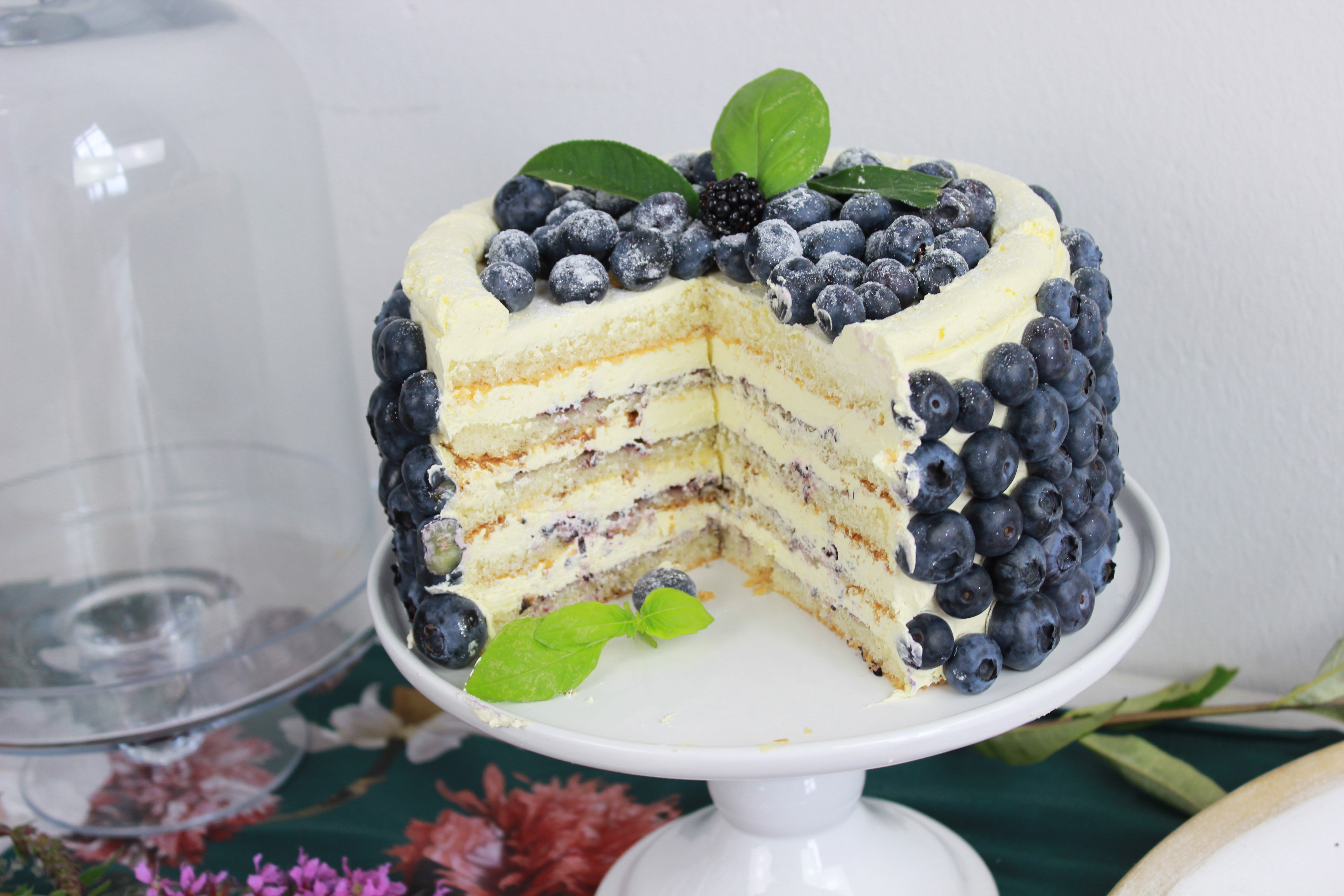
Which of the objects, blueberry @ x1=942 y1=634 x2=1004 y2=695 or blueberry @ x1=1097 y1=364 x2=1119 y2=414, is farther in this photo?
blueberry @ x1=1097 y1=364 x2=1119 y2=414

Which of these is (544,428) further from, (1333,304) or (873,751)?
(1333,304)

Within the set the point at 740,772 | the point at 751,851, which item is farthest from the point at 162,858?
the point at 740,772

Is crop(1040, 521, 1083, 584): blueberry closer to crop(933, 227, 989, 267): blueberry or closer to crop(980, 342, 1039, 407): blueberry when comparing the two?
crop(980, 342, 1039, 407): blueberry

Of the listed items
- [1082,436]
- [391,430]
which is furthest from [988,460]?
[391,430]

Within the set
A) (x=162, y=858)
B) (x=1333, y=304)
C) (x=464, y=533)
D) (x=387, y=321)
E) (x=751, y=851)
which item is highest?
(x=387, y=321)

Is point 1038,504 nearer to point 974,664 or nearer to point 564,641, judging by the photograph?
point 974,664

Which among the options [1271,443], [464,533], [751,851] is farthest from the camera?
[1271,443]

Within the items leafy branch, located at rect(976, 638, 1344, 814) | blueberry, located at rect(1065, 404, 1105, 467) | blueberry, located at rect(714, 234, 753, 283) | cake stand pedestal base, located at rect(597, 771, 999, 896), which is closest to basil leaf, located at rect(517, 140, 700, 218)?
blueberry, located at rect(714, 234, 753, 283)

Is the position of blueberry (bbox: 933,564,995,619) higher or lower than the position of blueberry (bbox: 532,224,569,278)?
lower
